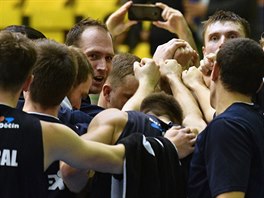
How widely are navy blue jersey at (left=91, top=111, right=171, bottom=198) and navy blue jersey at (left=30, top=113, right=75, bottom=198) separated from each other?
15 cm

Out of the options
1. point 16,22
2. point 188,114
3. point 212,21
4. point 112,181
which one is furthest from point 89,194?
point 16,22

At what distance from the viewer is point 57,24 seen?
11.8 metres

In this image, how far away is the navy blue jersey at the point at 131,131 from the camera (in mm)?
4117

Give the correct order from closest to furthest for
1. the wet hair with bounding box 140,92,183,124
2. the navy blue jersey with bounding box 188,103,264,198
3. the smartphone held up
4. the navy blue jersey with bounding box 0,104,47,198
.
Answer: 1. the navy blue jersey with bounding box 0,104,47,198
2. the navy blue jersey with bounding box 188,103,264,198
3. the wet hair with bounding box 140,92,183,124
4. the smartphone held up

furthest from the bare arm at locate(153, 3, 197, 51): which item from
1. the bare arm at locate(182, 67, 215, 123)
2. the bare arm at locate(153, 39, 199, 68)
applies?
the bare arm at locate(182, 67, 215, 123)

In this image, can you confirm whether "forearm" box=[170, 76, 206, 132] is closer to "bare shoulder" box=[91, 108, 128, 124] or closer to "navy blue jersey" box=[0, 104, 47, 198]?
"bare shoulder" box=[91, 108, 128, 124]

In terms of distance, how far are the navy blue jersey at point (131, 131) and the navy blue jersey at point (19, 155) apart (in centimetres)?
45

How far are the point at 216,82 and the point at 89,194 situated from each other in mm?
799

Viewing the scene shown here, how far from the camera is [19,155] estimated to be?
12.2 feet

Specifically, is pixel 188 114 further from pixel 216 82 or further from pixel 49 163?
pixel 49 163

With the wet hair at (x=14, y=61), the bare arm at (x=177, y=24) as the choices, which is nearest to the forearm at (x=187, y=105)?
the wet hair at (x=14, y=61)

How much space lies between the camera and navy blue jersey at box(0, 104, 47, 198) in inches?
145

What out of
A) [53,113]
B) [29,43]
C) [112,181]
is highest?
[29,43]

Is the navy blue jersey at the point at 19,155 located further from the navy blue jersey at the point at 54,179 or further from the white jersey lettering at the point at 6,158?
the navy blue jersey at the point at 54,179
